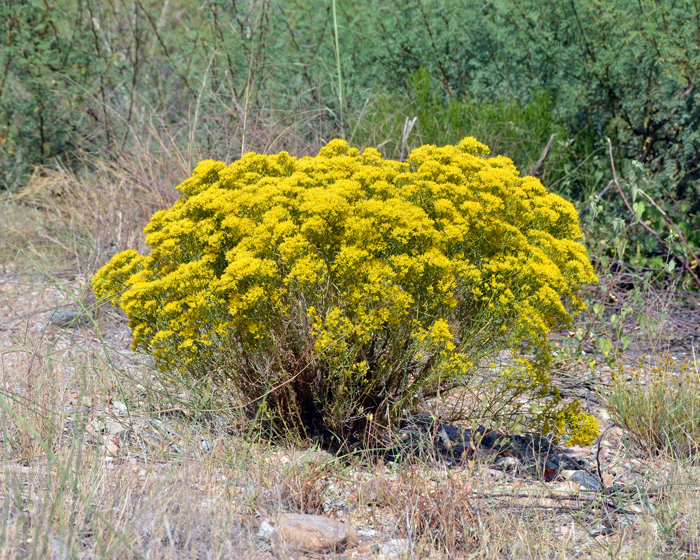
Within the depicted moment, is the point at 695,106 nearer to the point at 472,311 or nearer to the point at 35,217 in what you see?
the point at 472,311

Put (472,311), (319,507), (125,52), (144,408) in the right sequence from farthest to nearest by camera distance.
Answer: (125,52) → (144,408) → (472,311) → (319,507)

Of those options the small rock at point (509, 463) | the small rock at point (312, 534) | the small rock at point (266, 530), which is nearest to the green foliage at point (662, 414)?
the small rock at point (509, 463)

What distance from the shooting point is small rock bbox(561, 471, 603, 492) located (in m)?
2.91

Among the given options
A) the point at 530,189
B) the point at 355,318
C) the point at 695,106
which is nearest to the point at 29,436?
the point at 355,318

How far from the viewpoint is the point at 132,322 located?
113 inches

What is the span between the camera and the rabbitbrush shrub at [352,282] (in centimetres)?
262

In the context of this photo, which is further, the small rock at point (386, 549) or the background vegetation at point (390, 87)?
the background vegetation at point (390, 87)

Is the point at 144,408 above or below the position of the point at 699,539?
above

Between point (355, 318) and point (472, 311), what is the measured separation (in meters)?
0.57

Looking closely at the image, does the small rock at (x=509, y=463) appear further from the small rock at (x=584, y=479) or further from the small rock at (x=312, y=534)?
the small rock at (x=312, y=534)

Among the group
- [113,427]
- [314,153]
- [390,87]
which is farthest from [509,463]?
[390,87]

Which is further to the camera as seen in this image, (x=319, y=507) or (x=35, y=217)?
(x=35, y=217)

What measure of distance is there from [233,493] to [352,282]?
0.88m

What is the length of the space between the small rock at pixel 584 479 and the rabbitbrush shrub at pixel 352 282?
0.71 ft
